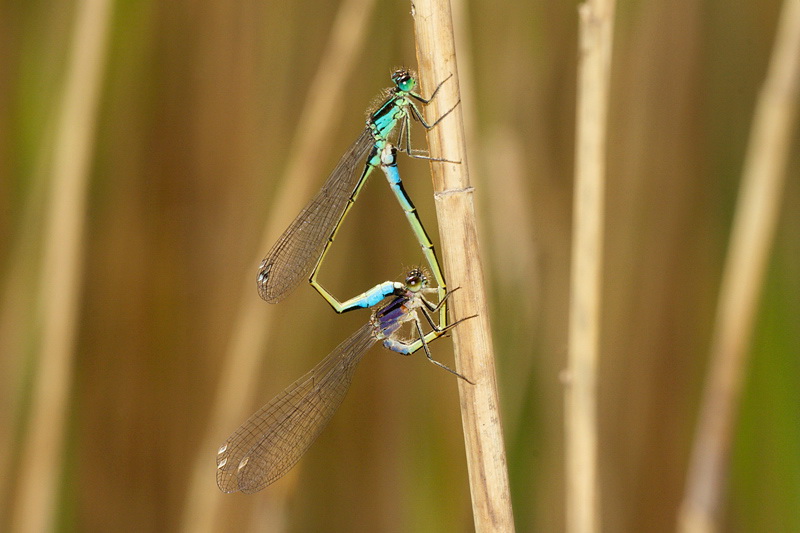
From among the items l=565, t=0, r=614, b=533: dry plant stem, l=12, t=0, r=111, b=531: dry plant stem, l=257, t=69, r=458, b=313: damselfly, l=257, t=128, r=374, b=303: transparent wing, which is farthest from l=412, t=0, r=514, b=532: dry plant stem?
l=12, t=0, r=111, b=531: dry plant stem

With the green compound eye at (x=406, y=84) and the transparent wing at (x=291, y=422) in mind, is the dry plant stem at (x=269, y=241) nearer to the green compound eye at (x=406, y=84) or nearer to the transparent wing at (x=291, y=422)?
the transparent wing at (x=291, y=422)

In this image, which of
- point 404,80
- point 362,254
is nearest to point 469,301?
point 404,80

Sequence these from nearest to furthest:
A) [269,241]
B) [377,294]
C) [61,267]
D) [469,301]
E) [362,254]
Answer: [469,301] → [377,294] → [61,267] → [269,241] → [362,254]

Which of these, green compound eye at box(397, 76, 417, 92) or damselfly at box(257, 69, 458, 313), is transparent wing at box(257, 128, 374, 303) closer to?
damselfly at box(257, 69, 458, 313)

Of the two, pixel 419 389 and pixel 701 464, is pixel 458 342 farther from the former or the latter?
pixel 419 389

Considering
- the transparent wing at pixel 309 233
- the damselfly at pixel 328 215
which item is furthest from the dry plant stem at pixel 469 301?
the transparent wing at pixel 309 233

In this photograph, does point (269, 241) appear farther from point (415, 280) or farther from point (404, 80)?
point (404, 80)
